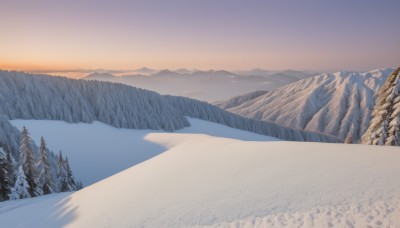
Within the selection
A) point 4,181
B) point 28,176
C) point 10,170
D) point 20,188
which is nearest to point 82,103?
point 10,170

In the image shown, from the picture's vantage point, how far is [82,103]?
229ft

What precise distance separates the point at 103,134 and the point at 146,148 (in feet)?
56.3

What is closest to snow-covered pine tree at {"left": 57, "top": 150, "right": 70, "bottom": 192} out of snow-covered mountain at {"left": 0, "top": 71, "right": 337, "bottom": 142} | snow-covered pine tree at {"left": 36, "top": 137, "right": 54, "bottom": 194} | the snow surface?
snow-covered pine tree at {"left": 36, "top": 137, "right": 54, "bottom": 194}

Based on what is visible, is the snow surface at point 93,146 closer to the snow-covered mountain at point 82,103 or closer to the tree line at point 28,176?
the snow-covered mountain at point 82,103

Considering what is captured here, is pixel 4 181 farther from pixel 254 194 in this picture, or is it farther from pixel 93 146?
pixel 254 194

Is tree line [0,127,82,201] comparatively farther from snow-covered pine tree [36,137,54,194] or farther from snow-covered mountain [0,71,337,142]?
snow-covered mountain [0,71,337,142]

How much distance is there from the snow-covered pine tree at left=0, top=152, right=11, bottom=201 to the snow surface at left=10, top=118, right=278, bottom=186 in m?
9.92

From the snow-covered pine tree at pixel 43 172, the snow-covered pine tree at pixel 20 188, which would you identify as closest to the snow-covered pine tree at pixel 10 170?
the snow-covered pine tree at pixel 20 188

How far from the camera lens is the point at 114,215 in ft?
42.7

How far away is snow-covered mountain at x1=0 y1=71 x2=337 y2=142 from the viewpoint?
6388 cm

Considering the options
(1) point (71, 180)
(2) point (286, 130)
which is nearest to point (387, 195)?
(1) point (71, 180)

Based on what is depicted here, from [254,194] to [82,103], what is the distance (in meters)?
67.4

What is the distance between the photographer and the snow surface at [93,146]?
41406 mm

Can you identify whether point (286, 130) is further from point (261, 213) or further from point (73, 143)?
point (261, 213)
